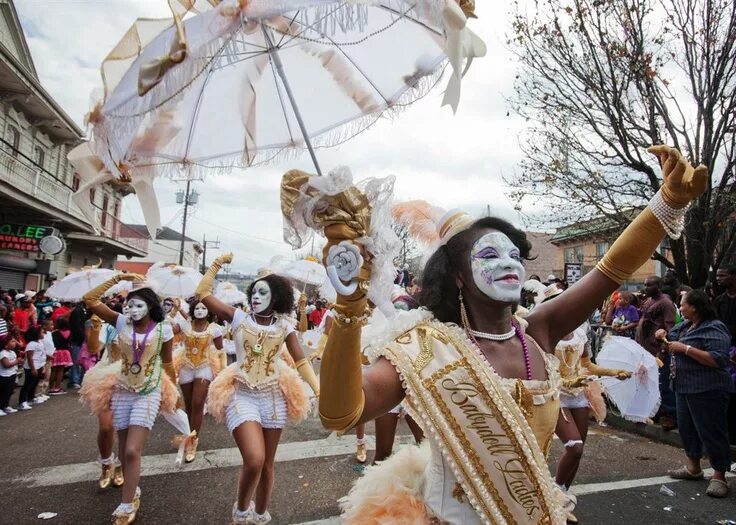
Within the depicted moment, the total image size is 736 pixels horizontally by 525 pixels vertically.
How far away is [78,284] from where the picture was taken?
6125mm

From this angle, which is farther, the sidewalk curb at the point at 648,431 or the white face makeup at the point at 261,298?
the sidewalk curb at the point at 648,431

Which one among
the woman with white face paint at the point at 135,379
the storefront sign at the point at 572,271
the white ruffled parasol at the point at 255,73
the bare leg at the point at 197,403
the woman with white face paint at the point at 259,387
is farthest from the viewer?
the storefront sign at the point at 572,271

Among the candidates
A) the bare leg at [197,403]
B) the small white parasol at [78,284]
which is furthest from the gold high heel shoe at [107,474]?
the small white parasol at [78,284]

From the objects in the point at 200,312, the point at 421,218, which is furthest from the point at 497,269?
the point at 200,312

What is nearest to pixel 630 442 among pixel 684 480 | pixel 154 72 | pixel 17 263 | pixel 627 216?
pixel 684 480

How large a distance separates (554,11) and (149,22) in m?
9.56

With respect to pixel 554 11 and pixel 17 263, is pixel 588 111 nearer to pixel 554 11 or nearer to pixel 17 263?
A: pixel 554 11

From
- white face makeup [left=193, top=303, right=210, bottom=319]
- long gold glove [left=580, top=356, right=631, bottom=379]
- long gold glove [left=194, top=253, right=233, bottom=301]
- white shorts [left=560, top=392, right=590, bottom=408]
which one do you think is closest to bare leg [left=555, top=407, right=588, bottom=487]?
white shorts [left=560, top=392, right=590, bottom=408]

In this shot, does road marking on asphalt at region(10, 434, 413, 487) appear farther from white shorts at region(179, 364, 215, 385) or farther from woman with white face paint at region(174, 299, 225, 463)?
white shorts at region(179, 364, 215, 385)

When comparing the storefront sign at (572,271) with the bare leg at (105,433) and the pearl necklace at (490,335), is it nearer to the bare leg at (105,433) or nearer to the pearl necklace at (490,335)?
the bare leg at (105,433)

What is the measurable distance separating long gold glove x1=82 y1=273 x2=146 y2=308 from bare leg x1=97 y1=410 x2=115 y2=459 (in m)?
1.07

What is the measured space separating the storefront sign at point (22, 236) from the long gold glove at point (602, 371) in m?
15.5

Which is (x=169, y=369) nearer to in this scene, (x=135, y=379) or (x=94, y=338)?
(x=135, y=379)

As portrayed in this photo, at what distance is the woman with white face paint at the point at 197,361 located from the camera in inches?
235
